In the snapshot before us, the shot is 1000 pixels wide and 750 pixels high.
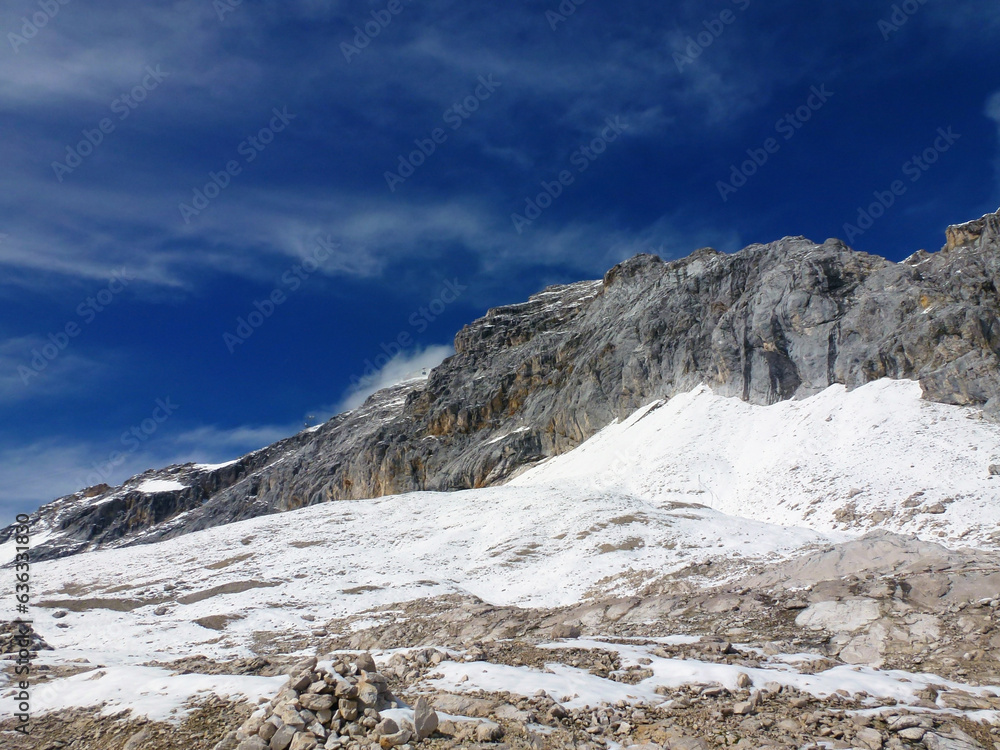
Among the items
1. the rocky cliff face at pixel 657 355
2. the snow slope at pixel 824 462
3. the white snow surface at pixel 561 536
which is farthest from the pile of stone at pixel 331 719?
the rocky cliff face at pixel 657 355

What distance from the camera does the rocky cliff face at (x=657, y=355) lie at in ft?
126

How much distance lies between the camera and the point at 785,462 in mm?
33844

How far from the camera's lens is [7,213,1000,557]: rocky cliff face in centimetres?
3841

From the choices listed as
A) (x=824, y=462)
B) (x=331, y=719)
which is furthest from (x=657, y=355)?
(x=331, y=719)

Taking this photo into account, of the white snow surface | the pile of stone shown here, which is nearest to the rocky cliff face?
the white snow surface

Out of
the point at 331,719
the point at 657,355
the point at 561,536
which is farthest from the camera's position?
the point at 657,355

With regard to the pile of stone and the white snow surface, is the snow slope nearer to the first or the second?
the white snow surface

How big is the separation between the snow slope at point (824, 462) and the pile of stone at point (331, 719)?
21024mm

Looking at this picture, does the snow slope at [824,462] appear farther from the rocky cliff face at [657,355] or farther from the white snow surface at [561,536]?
the rocky cliff face at [657,355]

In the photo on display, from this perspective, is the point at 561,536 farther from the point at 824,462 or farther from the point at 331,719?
the point at 331,719

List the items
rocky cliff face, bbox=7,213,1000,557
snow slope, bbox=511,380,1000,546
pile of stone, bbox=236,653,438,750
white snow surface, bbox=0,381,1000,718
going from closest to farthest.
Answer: pile of stone, bbox=236,653,438,750 → white snow surface, bbox=0,381,1000,718 → snow slope, bbox=511,380,1000,546 → rocky cliff face, bbox=7,213,1000,557

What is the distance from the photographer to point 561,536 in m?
29.0

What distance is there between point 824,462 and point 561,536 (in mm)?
14390

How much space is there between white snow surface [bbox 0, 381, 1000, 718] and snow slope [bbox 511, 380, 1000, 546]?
112 millimetres
